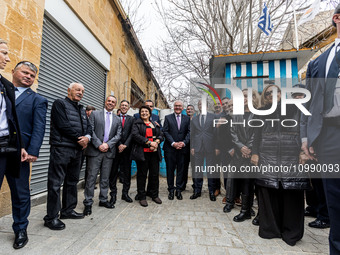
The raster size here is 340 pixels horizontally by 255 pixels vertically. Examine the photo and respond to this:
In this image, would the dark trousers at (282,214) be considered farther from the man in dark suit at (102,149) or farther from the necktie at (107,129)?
the necktie at (107,129)

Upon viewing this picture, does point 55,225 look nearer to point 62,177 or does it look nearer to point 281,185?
point 62,177

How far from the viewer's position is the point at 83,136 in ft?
10.1

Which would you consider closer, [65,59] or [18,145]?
[18,145]

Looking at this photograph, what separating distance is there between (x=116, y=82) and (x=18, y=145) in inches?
232

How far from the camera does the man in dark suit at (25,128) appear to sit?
7.68 feet

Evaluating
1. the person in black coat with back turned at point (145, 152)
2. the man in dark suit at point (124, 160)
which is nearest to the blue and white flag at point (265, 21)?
the person in black coat with back turned at point (145, 152)

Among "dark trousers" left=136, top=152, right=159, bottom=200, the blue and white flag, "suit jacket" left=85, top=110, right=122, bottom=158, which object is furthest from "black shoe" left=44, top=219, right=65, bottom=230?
the blue and white flag

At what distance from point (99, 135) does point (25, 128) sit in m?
1.37

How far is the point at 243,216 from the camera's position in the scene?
3209mm

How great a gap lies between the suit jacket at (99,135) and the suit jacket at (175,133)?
3.80 ft

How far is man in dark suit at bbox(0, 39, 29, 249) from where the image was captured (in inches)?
81.8

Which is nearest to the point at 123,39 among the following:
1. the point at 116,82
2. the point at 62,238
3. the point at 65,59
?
the point at 116,82

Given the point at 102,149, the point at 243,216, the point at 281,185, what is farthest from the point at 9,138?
the point at 243,216

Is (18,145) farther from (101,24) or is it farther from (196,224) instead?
(101,24)
